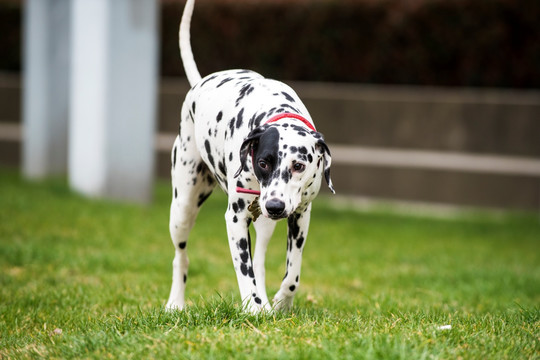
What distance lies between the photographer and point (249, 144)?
12.9ft

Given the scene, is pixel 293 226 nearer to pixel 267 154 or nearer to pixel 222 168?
pixel 222 168

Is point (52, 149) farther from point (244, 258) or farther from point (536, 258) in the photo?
point (244, 258)

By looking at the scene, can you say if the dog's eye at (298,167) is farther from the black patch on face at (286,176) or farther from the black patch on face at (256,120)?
the black patch on face at (256,120)

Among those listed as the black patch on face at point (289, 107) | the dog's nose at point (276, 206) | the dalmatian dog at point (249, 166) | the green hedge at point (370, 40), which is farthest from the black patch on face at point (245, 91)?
the green hedge at point (370, 40)

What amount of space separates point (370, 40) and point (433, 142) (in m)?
1.89

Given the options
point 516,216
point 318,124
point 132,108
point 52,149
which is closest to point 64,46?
point 52,149

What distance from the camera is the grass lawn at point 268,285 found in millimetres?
3561

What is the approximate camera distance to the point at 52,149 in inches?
469

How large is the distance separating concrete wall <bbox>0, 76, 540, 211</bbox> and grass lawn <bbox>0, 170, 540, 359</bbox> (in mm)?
632

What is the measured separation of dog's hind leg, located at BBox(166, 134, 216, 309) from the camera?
483 centimetres

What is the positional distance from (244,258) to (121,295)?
60.5 inches

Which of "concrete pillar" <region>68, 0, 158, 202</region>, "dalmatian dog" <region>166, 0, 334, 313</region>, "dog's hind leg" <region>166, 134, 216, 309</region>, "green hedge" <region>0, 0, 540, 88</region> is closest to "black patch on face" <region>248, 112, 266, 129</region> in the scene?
"dalmatian dog" <region>166, 0, 334, 313</region>

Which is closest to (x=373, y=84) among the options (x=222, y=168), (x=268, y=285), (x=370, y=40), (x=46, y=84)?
(x=370, y=40)

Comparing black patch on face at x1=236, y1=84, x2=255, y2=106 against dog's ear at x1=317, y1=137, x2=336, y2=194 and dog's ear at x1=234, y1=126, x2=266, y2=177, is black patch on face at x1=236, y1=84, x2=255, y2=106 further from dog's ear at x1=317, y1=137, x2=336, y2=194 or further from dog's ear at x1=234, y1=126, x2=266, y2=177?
dog's ear at x1=317, y1=137, x2=336, y2=194
